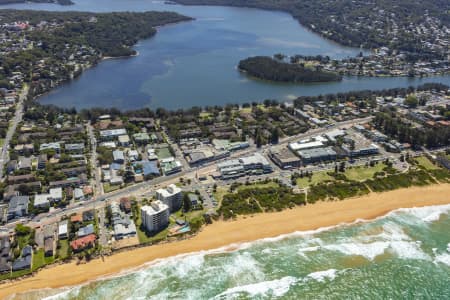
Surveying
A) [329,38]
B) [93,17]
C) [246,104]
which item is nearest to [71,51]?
[93,17]

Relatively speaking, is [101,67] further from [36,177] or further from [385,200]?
[385,200]

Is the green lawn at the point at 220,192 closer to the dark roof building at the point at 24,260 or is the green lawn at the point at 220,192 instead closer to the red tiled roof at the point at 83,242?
the red tiled roof at the point at 83,242

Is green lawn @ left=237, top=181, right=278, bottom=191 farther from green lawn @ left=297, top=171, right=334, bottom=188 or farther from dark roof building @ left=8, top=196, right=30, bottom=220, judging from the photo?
dark roof building @ left=8, top=196, right=30, bottom=220

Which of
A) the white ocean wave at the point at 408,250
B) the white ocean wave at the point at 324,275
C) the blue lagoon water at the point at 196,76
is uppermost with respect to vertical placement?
the blue lagoon water at the point at 196,76

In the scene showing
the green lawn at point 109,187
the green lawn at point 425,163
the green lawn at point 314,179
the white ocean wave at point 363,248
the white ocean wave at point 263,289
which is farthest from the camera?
the green lawn at point 425,163

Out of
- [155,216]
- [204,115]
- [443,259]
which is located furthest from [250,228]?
[204,115]

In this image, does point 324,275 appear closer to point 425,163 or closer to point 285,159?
point 285,159

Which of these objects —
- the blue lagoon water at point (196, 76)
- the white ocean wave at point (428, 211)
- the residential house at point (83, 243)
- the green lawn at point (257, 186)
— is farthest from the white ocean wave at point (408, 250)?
the blue lagoon water at point (196, 76)

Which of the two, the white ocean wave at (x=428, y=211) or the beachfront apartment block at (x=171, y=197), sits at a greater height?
the beachfront apartment block at (x=171, y=197)
